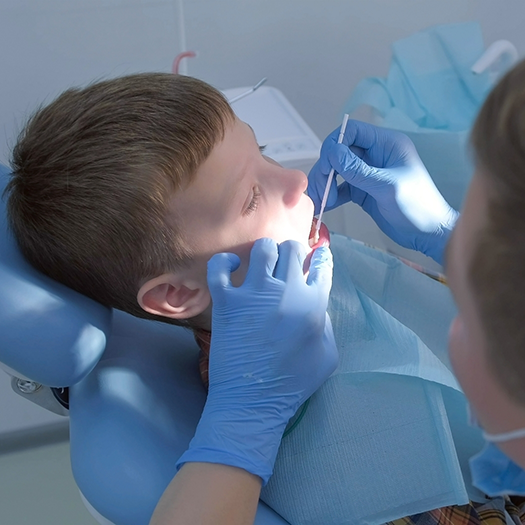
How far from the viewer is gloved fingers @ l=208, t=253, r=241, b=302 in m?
1.04

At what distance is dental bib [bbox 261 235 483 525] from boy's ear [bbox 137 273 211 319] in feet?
0.87

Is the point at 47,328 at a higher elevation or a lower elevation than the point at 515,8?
lower

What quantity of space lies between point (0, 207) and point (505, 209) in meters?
0.87

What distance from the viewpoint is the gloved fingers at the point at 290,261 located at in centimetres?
107

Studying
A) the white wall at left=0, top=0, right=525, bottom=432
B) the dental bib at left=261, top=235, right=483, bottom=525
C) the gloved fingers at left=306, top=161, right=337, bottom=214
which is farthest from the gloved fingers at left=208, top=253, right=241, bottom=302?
the white wall at left=0, top=0, right=525, bottom=432

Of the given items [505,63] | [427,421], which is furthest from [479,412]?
[505,63]

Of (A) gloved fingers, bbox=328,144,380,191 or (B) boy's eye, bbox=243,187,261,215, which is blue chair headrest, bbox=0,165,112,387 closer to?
(B) boy's eye, bbox=243,187,261,215

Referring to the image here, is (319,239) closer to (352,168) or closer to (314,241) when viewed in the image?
(314,241)

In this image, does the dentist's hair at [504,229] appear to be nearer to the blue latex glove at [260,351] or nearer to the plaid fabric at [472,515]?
the blue latex glove at [260,351]

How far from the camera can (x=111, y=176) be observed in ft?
3.35

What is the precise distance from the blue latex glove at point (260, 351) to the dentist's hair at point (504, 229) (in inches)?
19.4

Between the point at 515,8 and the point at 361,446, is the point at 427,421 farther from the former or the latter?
the point at 515,8

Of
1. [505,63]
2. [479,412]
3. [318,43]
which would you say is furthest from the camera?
[318,43]

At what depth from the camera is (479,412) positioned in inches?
26.4
